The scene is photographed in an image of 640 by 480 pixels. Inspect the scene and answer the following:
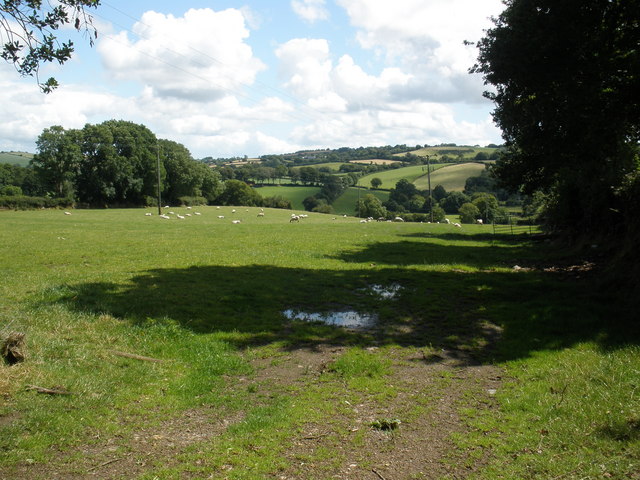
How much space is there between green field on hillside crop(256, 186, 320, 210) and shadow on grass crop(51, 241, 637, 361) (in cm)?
10286

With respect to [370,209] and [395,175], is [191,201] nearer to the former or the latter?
[370,209]

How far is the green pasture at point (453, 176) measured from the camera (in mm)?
116662

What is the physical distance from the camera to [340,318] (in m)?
11.7

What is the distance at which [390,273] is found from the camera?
1775cm

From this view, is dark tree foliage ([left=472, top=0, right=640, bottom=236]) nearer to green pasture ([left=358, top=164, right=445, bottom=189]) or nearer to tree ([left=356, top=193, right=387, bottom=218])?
tree ([left=356, top=193, right=387, bottom=218])

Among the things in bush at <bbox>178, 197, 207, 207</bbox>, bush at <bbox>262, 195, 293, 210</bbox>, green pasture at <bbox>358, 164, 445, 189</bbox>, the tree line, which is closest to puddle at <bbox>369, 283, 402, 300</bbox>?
the tree line

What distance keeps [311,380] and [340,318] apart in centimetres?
401

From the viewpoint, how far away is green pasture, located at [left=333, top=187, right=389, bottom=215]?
381 ft

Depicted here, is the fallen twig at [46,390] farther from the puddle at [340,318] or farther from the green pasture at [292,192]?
the green pasture at [292,192]

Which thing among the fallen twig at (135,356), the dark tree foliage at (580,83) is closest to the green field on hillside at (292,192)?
the dark tree foliage at (580,83)

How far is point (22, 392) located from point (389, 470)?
16.9 ft

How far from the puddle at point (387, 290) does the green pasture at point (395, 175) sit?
114 m

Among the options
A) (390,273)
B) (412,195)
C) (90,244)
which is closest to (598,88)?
(390,273)

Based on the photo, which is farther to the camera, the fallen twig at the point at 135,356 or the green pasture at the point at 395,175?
the green pasture at the point at 395,175
